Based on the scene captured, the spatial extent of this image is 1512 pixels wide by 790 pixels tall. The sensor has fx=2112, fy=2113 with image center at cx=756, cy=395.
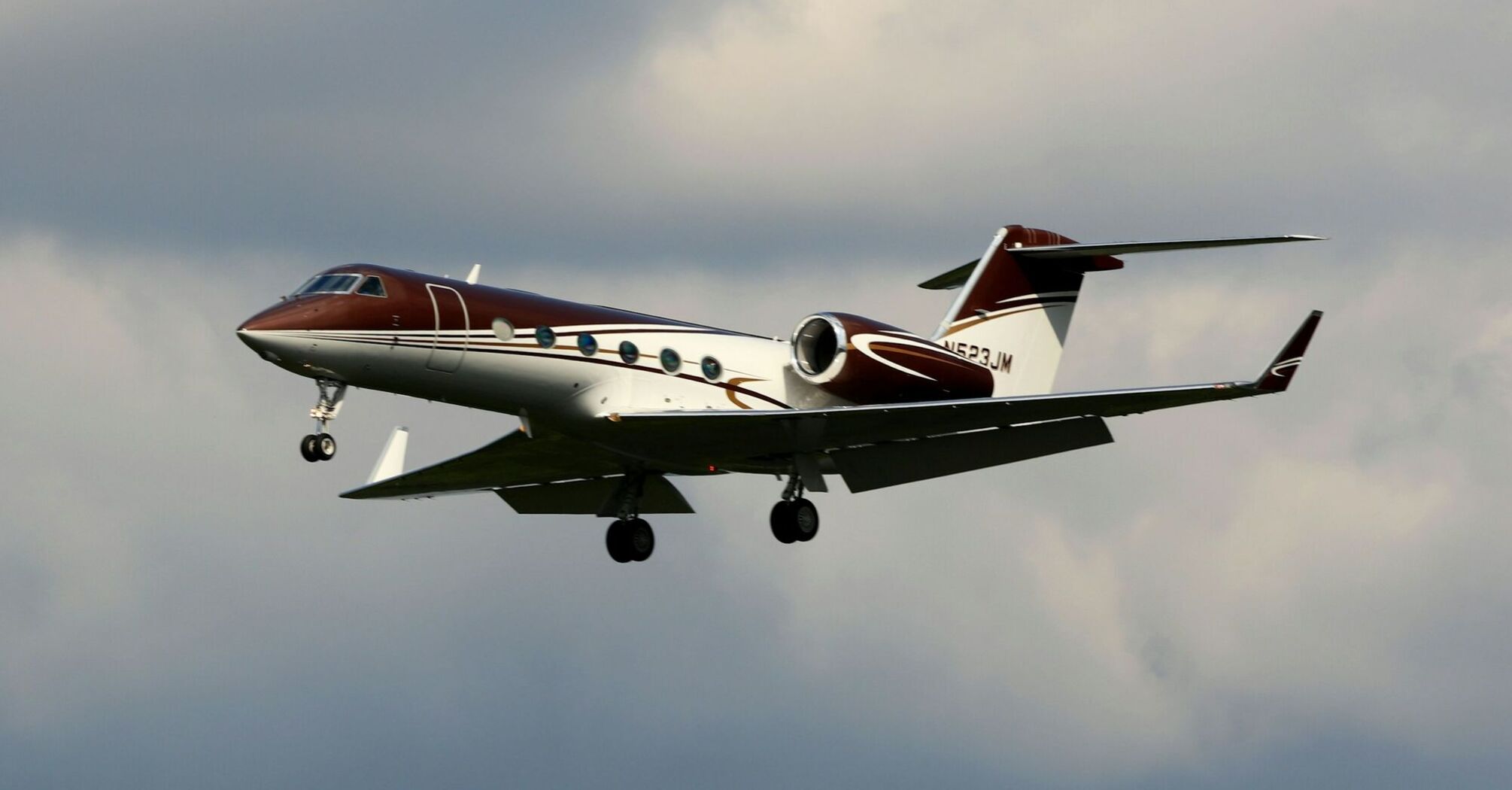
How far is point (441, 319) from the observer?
3030 centimetres

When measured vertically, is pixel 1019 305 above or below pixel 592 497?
above

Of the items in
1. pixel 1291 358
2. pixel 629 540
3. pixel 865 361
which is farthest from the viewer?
pixel 629 540

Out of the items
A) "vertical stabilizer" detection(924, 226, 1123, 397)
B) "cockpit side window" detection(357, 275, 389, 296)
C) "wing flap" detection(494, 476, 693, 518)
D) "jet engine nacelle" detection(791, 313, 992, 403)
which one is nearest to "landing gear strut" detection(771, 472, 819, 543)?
"jet engine nacelle" detection(791, 313, 992, 403)

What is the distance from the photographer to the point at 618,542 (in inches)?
1393

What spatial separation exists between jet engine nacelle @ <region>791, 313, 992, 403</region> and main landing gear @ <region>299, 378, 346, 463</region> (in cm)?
747

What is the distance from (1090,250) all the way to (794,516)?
717cm

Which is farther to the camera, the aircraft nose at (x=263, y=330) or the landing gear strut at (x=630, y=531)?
the landing gear strut at (x=630, y=531)

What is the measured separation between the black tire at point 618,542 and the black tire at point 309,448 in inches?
306

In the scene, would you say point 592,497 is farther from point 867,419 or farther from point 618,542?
point 867,419

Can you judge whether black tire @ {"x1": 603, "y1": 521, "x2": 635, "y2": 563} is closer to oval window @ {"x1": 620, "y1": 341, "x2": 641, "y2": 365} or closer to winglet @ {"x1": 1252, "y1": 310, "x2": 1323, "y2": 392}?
oval window @ {"x1": 620, "y1": 341, "x2": 641, "y2": 365}

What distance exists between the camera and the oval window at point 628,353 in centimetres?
3166

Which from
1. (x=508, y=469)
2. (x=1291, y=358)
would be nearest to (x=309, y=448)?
(x=508, y=469)

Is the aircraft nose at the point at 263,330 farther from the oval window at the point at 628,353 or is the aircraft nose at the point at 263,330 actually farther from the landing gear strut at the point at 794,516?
the landing gear strut at the point at 794,516

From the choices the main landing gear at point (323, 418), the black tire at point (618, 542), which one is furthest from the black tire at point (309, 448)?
the black tire at point (618, 542)
